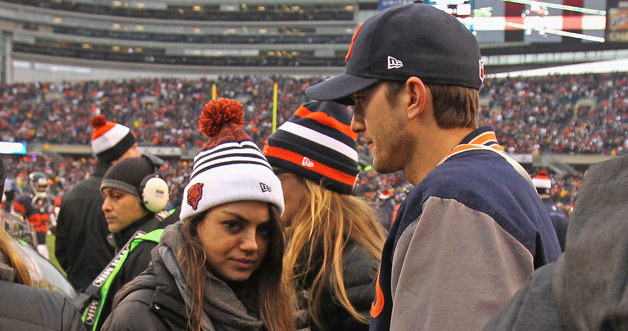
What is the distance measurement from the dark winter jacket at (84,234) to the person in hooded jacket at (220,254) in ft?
8.07

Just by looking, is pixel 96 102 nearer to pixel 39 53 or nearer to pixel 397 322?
pixel 39 53

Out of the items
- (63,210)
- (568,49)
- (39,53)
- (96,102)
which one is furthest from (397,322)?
(39,53)

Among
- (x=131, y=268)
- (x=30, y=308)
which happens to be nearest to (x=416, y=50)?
(x=30, y=308)

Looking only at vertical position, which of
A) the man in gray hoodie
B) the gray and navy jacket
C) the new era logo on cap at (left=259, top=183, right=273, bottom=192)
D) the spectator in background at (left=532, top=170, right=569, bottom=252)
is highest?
the man in gray hoodie

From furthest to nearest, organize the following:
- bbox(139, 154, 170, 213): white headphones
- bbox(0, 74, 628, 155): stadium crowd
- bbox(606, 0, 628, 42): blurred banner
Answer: bbox(0, 74, 628, 155): stadium crowd → bbox(606, 0, 628, 42): blurred banner → bbox(139, 154, 170, 213): white headphones

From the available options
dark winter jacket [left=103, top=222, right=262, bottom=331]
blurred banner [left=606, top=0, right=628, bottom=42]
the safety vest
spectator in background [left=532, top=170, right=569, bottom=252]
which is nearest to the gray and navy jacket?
dark winter jacket [left=103, top=222, right=262, bottom=331]

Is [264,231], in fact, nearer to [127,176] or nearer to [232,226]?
[232,226]

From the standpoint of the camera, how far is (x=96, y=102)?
45.8m

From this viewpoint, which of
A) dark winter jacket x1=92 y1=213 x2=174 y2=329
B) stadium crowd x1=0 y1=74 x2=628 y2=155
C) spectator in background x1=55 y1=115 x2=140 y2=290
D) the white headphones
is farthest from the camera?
stadium crowd x1=0 y1=74 x2=628 y2=155

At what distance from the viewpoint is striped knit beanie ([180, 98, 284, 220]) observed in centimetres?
227

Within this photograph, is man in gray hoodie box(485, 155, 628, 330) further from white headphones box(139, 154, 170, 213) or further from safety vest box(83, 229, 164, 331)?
white headphones box(139, 154, 170, 213)

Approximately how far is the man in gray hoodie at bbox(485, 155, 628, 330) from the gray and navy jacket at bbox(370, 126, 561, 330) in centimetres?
51

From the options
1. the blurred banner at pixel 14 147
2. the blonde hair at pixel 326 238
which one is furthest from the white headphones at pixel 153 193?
the blurred banner at pixel 14 147

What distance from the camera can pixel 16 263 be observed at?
1.82 meters
